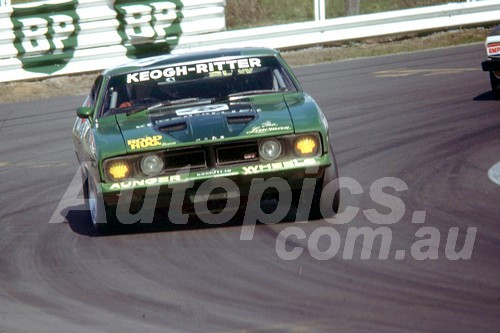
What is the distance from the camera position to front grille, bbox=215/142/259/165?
24.5 ft

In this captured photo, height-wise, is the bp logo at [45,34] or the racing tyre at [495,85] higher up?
the racing tyre at [495,85]

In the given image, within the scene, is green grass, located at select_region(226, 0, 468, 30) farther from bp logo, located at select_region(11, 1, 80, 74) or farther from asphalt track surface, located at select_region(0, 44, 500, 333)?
asphalt track surface, located at select_region(0, 44, 500, 333)

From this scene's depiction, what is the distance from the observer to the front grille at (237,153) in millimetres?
7453

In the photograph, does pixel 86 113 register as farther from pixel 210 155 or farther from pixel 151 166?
pixel 210 155

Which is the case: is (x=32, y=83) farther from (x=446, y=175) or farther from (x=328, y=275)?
(x=328, y=275)

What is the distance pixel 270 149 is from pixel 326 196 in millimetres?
557

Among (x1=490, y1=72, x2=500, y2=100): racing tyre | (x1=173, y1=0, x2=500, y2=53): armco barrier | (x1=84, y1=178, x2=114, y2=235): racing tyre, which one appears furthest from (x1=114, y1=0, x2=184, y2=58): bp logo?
(x1=84, y1=178, x2=114, y2=235): racing tyre

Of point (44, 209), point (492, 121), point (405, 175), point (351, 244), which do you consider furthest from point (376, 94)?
point (351, 244)

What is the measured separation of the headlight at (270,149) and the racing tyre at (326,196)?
372 mm

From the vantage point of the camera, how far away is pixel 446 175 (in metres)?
9.22

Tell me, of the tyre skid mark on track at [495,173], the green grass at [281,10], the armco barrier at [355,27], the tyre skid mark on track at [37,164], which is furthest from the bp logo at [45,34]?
the tyre skid mark on track at [495,173]

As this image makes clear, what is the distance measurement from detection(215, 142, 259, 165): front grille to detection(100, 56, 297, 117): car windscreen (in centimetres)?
99

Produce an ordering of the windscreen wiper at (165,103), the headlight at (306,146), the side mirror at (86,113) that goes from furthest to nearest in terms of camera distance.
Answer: the side mirror at (86,113) < the windscreen wiper at (165,103) < the headlight at (306,146)

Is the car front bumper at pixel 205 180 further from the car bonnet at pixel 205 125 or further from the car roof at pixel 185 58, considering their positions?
the car roof at pixel 185 58
